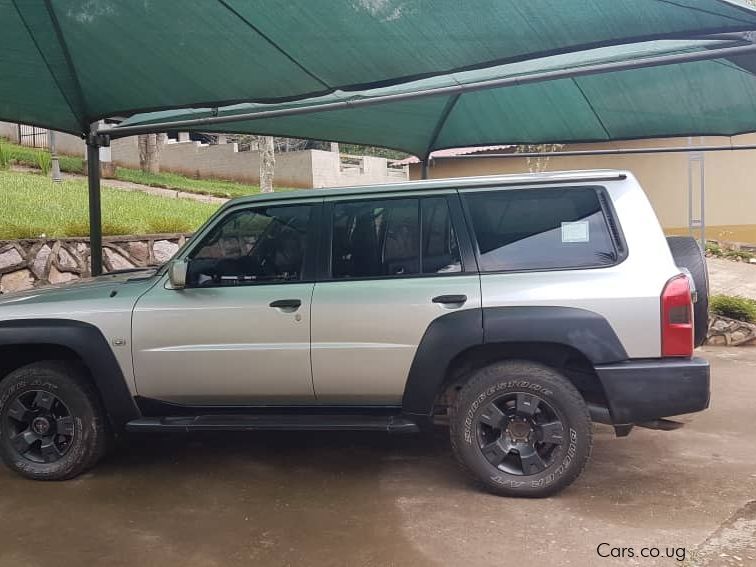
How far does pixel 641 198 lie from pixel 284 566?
2815 millimetres

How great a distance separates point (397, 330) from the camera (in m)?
4.12

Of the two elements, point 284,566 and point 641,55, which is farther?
point 641,55

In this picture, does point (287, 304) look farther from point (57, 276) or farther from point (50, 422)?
point (57, 276)

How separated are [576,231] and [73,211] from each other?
27.8 ft

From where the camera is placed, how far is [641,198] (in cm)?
409

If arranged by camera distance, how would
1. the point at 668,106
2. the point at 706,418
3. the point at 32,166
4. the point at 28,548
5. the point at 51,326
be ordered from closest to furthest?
the point at 28,548, the point at 51,326, the point at 706,418, the point at 668,106, the point at 32,166

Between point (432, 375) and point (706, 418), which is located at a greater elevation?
point (432, 375)

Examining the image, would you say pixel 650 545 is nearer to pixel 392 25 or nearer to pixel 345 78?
pixel 392 25

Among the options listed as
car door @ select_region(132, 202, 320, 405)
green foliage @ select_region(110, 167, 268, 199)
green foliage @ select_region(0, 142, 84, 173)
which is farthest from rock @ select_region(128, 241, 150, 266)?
green foliage @ select_region(0, 142, 84, 173)

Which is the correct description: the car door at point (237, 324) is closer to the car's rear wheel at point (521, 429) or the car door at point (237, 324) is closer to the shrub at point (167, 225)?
the car's rear wheel at point (521, 429)

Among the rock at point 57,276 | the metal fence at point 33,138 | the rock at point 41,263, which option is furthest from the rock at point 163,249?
the metal fence at point 33,138

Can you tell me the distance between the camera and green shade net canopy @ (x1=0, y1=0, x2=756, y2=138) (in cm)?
428

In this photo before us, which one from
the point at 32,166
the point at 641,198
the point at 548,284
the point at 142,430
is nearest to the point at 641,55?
the point at 641,198

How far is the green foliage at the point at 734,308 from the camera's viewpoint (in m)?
8.91
